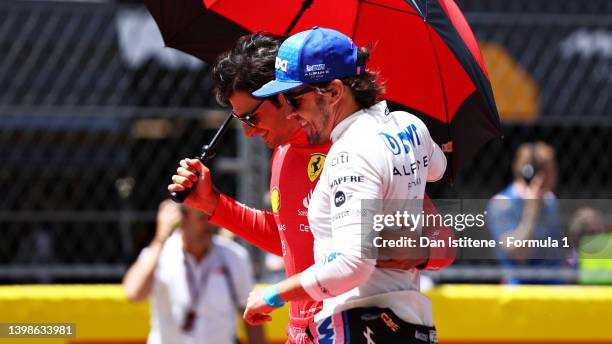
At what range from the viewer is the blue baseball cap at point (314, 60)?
2635 mm

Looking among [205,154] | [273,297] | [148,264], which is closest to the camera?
[273,297]

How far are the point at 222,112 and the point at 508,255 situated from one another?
1882mm

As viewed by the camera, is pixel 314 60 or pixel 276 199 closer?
pixel 314 60

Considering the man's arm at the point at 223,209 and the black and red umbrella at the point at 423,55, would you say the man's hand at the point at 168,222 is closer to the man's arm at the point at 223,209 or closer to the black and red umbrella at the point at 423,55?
the man's arm at the point at 223,209

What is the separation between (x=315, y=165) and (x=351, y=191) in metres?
0.57

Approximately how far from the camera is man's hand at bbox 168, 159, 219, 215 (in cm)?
309

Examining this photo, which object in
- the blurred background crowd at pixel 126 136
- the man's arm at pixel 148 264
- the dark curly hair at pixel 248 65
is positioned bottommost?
the dark curly hair at pixel 248 65

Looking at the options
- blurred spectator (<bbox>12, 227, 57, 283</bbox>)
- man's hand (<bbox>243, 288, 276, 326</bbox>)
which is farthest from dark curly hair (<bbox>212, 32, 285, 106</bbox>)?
blurred spectator (<bbox>12, 227, 57, 283</bbox>)

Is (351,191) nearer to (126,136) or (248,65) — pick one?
(248,65)

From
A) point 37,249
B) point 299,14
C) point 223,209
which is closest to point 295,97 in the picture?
point 223,209

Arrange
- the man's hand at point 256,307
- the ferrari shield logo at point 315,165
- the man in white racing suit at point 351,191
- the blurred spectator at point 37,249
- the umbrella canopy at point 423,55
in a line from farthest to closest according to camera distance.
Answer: the blurred spectator at point 37,249
the umbrella canopy at point 423,55
the ferrari shield logo at point 315,165
the man's hand at point 256,307
the man in white racing suit at point 351,191

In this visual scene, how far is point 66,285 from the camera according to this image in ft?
18.4

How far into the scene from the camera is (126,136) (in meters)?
6.25

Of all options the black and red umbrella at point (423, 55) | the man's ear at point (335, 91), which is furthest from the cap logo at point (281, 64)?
the black and red umbrella at point (423, 55)
